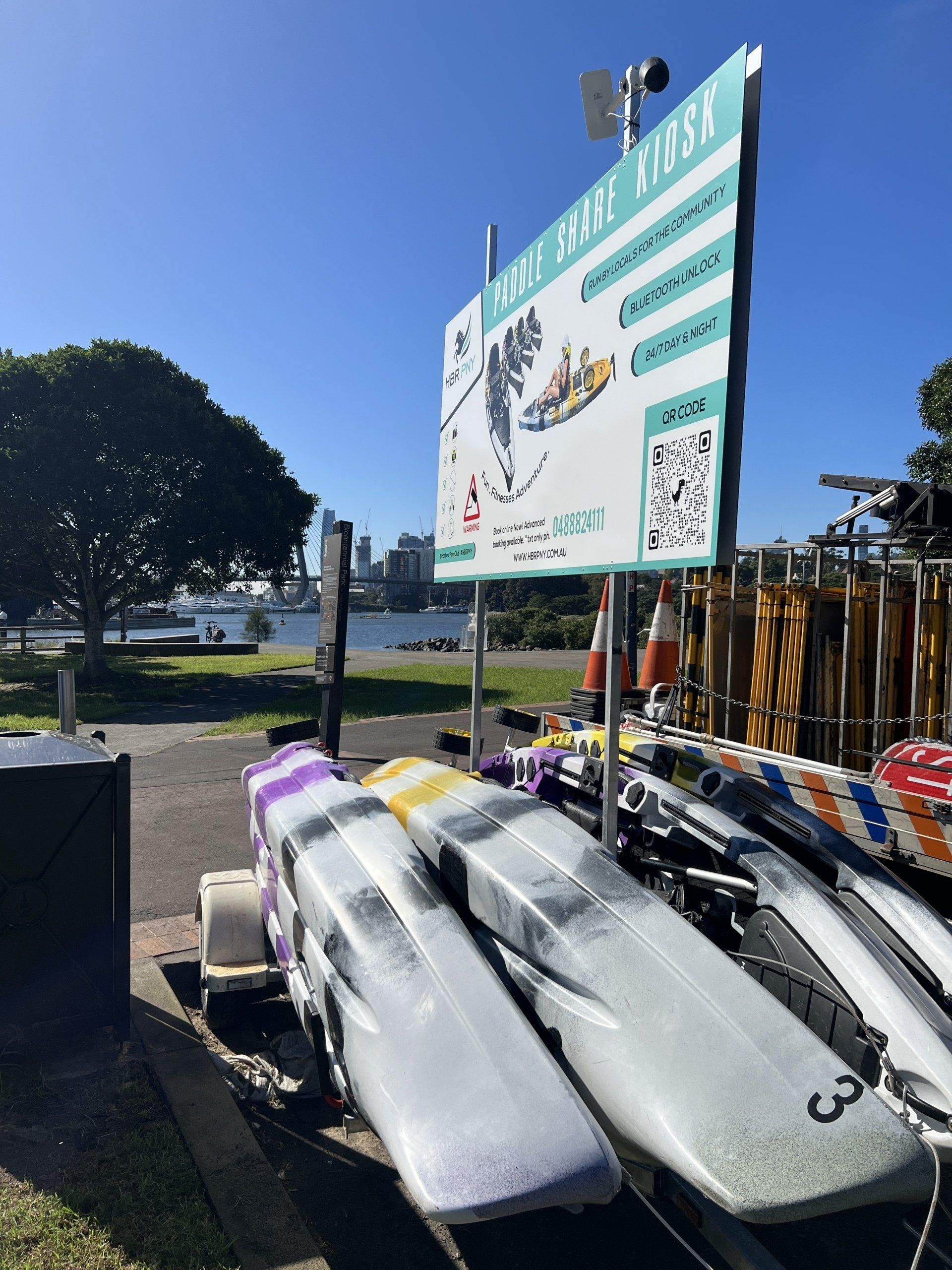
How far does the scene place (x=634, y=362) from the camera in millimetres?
3842

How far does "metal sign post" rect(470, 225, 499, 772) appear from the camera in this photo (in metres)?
6.06

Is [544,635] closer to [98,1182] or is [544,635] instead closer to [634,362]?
[634,362]

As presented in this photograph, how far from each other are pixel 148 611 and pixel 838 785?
8840cm

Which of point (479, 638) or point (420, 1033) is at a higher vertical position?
point (479, 638)

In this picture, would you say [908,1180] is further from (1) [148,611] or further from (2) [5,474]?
(1) [148,611]

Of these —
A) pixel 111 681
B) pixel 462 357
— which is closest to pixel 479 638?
pixel 462 357

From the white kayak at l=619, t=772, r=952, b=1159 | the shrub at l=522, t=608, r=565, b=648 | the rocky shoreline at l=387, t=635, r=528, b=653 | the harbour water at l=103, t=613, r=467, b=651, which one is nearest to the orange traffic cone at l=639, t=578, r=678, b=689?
the white kayak at l=619, t=772, r=952, b=1159

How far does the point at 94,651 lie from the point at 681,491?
817 inches

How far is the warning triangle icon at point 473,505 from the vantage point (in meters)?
6.02

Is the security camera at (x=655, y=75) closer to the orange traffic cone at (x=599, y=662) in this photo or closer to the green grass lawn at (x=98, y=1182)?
the orange traffic cone at (x=599, y=662)

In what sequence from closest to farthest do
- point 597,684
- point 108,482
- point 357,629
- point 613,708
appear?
1. point 613,708
2. point 597,684
3. point 108,482
4. point 357,629

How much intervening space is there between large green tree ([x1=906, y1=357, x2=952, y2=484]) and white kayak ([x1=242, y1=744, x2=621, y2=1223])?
1375 centimetres

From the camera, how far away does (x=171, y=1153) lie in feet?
9.83

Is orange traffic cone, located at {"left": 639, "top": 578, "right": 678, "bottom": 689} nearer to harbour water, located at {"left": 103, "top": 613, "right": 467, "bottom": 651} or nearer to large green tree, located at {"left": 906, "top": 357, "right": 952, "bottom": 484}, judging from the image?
large green tree, located at {"left": 906, "top": 357, "right": 952, "bottom": 484}
